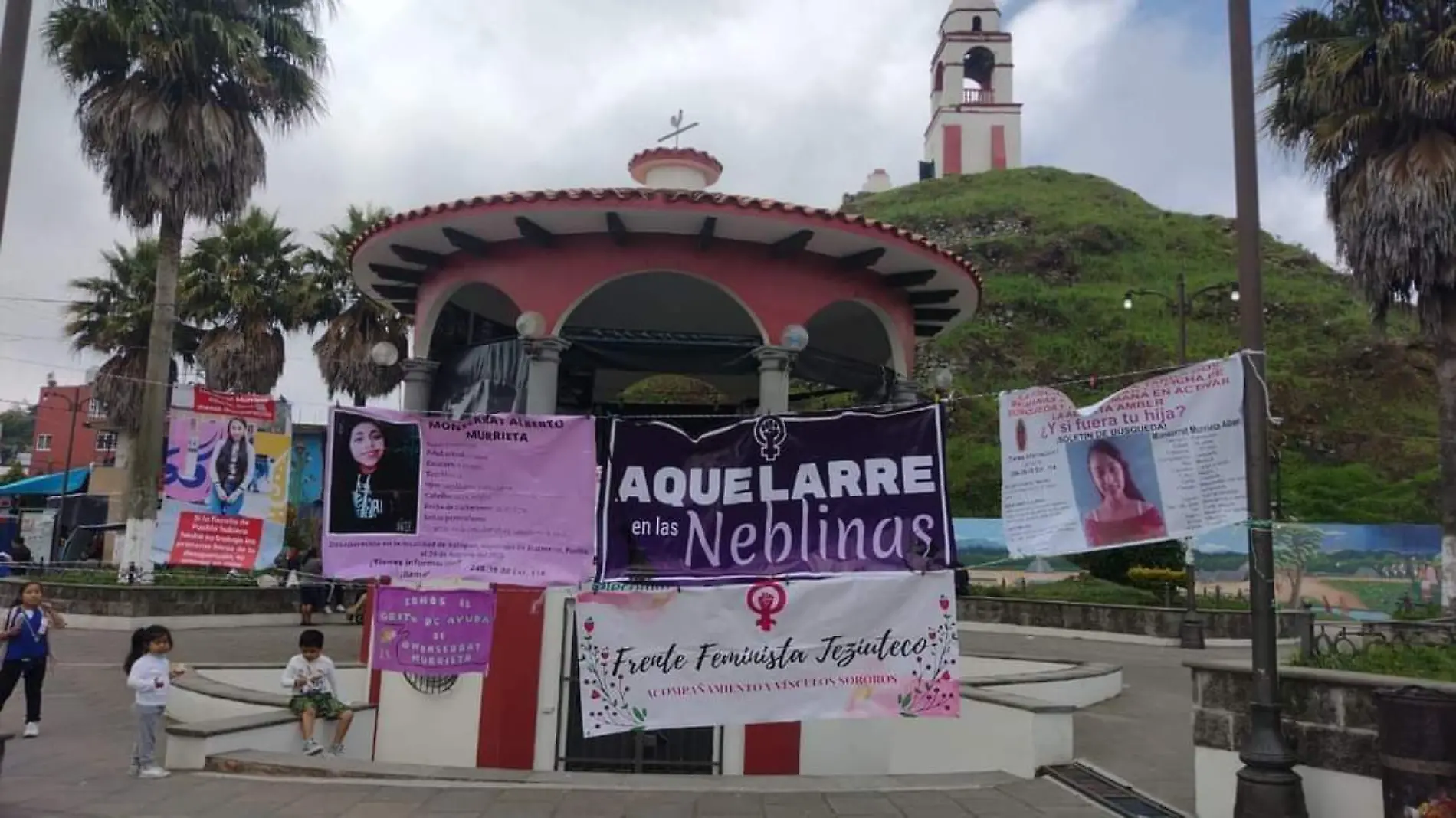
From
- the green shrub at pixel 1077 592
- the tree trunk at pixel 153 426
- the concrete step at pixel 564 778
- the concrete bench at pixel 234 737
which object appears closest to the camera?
the concrete step at pixel 564 778

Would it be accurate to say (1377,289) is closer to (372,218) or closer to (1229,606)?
(1229,606)

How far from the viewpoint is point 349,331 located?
24.0 m

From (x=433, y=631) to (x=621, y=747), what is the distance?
9.52 feet

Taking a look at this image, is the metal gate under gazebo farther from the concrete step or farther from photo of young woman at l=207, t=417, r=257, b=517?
photo of young woman at l=207, t=417, r=257, b=517

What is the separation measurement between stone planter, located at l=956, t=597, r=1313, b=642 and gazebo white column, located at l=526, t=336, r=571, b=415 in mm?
13453

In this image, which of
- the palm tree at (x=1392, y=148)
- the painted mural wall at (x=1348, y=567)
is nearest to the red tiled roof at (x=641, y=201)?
the painted mural wall at (x=1348, y=567)

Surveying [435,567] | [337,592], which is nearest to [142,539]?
[337,592]

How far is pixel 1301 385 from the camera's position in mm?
46812

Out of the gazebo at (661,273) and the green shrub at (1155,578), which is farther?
the green shrub at (1155,578)

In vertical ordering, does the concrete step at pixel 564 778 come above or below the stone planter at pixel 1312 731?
below

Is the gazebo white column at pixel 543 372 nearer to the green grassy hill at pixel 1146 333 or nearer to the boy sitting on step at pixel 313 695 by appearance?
the boy sitting on step at pixel 313 695

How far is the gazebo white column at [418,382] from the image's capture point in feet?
37.3

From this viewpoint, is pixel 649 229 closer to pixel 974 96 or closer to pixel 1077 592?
pixel 1077 592

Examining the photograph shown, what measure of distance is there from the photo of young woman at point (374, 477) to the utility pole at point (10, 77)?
249 centimetres
